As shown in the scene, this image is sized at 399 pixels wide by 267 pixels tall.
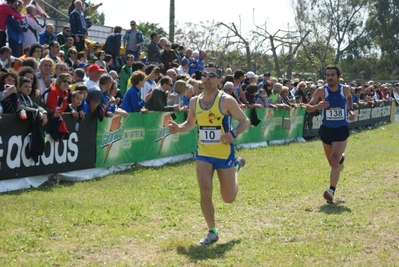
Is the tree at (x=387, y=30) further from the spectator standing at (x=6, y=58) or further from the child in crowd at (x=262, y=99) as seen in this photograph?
the spectator standing at (x=6, y=58)

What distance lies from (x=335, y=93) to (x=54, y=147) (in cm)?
500

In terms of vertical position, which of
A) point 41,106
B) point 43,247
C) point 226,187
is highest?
point 41,106

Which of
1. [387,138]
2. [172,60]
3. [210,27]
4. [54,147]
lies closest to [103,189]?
[54,147]

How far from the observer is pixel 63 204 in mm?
9930

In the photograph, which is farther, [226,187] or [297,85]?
[297,85]

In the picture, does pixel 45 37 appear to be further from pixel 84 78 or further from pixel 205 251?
pixel 205 251

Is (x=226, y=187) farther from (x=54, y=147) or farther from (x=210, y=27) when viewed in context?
(x=210, y=27)

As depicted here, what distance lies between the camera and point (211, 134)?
8.16 meters

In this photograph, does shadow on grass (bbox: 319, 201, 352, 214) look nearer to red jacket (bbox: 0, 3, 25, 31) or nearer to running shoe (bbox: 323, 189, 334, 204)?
running shoe (bbox: 323, 189, 334, 204)

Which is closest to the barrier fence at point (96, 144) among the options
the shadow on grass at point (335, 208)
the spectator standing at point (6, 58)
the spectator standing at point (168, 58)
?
the spectator standing at point (6, 58)

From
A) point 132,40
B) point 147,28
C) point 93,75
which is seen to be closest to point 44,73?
point 93,75

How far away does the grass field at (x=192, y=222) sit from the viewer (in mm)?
7359

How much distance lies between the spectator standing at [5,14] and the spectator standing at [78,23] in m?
3.28

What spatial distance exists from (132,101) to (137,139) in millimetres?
828
